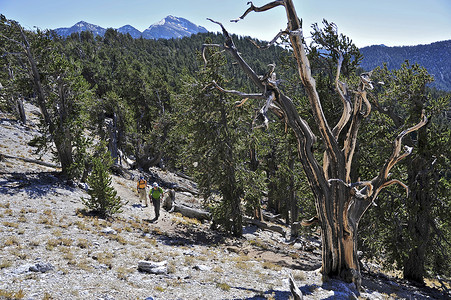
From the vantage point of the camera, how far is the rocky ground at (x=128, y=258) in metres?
5.41

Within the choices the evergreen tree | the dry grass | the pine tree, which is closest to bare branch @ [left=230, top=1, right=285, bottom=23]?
the dry grass

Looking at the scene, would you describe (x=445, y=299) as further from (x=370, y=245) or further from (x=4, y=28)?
(x=4, y=28)

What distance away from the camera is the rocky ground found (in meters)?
5.41

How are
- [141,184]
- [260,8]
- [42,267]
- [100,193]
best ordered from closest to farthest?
[260,8], [42,267], [100,193], [141,184]

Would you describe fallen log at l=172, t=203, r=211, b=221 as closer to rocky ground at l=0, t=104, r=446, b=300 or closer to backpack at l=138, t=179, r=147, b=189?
rocky ground at l=0, t=104, r=446, b=300

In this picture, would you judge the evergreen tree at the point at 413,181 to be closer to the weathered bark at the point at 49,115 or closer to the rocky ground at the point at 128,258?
the rocky ground at the point at 128,258

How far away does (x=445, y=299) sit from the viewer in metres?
10.0

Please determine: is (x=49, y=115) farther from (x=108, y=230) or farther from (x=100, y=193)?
(x=108, y=230)

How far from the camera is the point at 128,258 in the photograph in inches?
291

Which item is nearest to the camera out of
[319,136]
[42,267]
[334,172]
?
[42,267]

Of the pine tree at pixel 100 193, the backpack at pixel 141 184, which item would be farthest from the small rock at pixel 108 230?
the backpack at pixel 141 184

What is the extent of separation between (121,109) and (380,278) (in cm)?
2152

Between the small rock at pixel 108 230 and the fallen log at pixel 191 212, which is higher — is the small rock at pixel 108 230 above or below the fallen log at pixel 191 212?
above

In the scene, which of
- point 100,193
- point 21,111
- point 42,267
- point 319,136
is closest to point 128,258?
A: point 42,267
